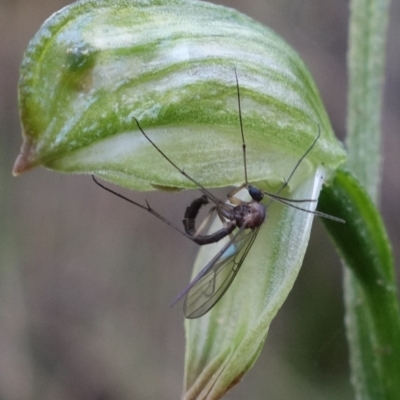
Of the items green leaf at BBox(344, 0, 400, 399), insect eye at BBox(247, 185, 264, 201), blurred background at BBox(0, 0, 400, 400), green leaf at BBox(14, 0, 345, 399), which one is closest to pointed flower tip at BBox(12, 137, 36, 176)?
green leaf at BBox(14, 0, 345, 399)

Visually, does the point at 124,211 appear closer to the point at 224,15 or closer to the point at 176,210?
the point at 176,210

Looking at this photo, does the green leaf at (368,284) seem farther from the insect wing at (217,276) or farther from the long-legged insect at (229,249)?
the insect wing at (217,276)

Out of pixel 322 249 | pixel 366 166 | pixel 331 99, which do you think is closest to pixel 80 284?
pixel 322 249

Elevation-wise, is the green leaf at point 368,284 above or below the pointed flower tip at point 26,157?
below

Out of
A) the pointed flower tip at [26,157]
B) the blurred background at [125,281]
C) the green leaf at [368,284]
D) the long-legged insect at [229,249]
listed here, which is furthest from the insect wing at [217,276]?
the blurred background at [125,281]

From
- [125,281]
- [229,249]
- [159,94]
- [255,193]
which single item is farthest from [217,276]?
[125,281]

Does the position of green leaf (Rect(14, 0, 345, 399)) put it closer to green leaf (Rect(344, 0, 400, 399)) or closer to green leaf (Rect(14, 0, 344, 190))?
green leaf (Rect(14, 0, 344, 190))

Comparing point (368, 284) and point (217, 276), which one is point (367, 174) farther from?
point (217, 276)
